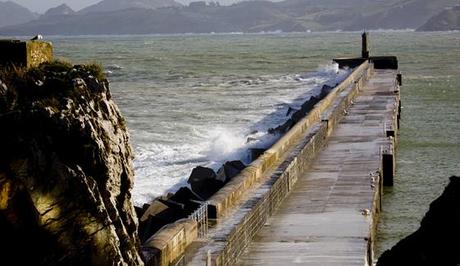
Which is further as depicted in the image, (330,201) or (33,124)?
(330,201)

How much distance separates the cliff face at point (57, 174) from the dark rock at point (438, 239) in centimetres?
239

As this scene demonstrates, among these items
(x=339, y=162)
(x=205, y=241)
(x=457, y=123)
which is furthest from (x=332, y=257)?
(x=457, y=123)

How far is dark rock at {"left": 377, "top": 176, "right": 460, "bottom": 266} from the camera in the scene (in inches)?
304

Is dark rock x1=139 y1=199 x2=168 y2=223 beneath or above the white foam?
above

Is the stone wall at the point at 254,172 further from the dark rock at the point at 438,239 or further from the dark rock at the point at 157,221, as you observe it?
the dark rock at the point at 438,239

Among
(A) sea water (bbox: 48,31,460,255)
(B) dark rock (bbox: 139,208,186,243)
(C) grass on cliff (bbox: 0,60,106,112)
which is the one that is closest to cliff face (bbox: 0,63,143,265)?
(C) grass on cliff (bbox: 0,60,106,112)

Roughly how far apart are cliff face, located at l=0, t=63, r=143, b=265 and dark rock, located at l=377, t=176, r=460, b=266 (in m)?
2.39

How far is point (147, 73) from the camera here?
73.9 m

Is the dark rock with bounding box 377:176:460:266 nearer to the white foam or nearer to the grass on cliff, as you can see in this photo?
the grass on cliff

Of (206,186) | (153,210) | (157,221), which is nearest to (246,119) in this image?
(206,186)

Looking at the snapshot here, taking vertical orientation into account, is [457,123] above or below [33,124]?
below

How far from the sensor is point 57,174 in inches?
281

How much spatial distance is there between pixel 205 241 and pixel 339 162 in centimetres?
890

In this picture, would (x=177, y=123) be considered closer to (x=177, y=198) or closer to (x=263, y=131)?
(x=263, y=131)
